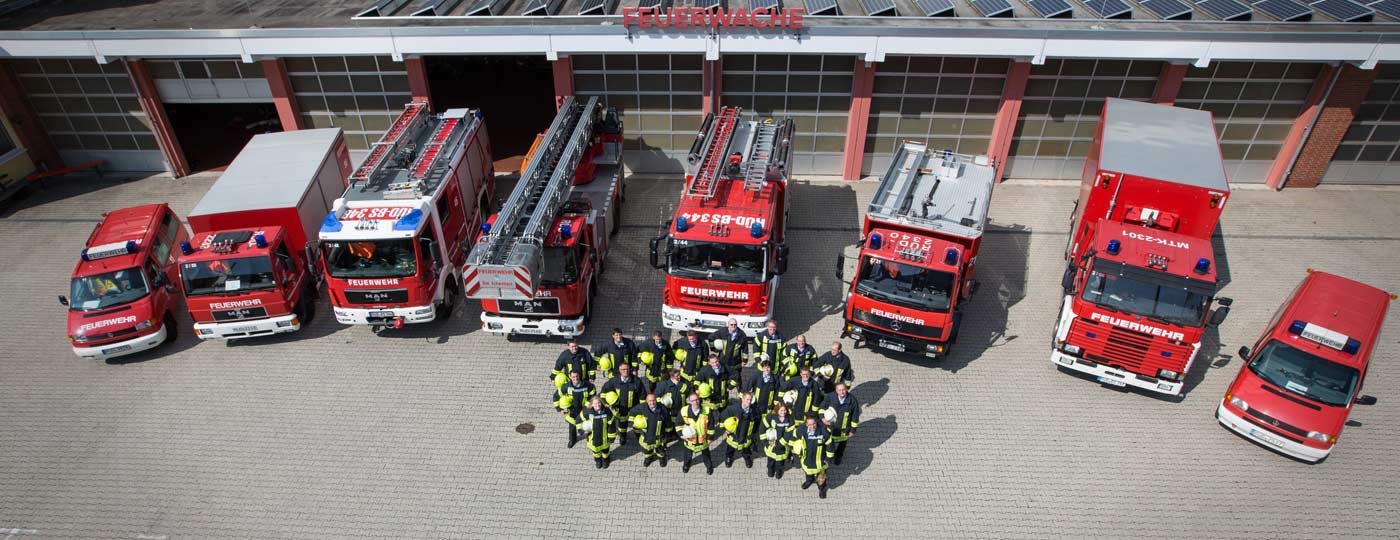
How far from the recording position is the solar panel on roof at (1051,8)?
16578 millimetres

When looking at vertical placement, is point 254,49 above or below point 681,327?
above

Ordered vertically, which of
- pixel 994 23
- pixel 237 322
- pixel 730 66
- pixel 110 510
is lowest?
pixel 110 510

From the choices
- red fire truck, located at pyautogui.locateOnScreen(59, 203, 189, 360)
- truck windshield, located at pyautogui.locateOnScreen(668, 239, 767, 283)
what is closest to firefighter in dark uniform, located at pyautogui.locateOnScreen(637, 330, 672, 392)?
truck windshield, located at pyautogui.locateOnScreen(668, 239, 767, 283)

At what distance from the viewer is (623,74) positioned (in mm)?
18156

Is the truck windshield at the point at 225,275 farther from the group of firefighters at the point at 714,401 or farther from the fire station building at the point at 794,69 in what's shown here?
the fire station building at the point at 794,69

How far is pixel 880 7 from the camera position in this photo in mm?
17156

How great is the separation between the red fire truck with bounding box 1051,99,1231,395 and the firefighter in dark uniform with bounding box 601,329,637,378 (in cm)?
697

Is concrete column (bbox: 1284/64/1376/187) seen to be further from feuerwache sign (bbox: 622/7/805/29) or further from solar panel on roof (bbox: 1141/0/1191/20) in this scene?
feuerwache sign (bbox: 622/7/805/29)

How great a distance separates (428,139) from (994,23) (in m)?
12.8

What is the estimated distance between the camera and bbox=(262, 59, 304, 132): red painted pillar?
1775 centimetres

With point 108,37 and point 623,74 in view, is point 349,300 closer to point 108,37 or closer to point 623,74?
point 623,74

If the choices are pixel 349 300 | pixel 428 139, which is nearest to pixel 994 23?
pixel 428 139

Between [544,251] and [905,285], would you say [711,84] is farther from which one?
[905,285]

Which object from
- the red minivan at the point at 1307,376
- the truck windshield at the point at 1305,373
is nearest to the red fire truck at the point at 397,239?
the red minivan at the point at 1307,376
